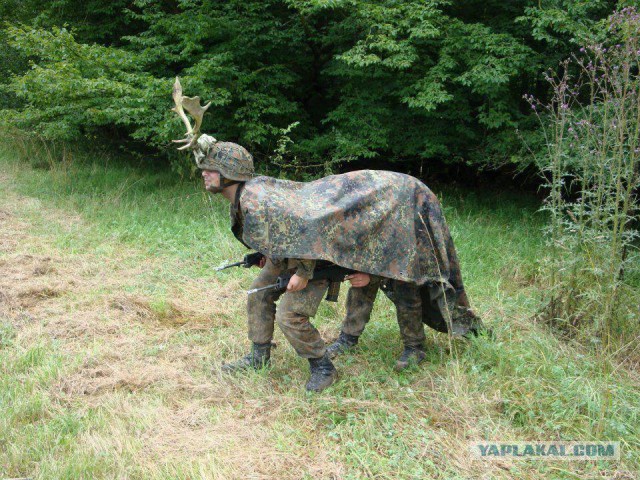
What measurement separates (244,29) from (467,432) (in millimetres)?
7194

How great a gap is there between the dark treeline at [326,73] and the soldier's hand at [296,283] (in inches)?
174

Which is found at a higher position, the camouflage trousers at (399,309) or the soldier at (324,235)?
the soldier at (324,235)

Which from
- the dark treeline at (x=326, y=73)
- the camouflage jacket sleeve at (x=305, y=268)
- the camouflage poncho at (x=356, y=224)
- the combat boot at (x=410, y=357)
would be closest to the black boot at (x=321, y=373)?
the combat boot at (x=410, y=357)

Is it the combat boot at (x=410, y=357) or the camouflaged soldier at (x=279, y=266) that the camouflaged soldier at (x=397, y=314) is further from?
the camouflaged soldier at (x=279, y=266)

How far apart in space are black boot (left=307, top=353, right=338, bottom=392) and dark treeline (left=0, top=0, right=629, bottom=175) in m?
4.41

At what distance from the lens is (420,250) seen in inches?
155

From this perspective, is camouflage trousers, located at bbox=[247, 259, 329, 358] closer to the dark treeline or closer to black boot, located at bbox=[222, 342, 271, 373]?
black boot, located at bbox=[222, 342, 271, 373]

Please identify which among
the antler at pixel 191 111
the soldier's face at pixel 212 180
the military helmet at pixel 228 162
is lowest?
the soldier's face at pixel 212 180

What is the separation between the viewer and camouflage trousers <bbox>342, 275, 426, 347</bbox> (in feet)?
13.5

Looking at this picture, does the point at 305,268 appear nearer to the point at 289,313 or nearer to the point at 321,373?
the point at 289,313

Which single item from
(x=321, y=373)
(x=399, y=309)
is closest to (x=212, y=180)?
(x=321, y=373)

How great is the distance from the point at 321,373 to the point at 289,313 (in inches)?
20.5

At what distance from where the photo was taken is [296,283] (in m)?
3.67

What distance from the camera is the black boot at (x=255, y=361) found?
165 inches
